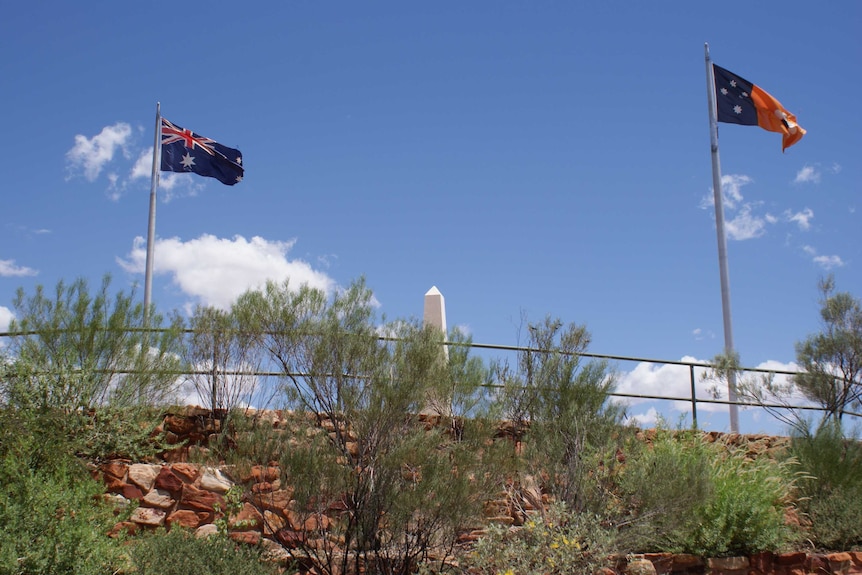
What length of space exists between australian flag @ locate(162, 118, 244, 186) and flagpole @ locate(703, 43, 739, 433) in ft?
34.2

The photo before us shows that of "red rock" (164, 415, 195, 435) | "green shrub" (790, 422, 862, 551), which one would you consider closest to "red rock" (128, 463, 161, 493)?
"red rock" (164, 415, 195, 435)

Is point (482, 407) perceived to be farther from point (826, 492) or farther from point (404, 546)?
point (826, 492)

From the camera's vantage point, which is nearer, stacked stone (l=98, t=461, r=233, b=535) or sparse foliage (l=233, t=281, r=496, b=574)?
sparse foliage (l=233, t=281, r=496, b=574)

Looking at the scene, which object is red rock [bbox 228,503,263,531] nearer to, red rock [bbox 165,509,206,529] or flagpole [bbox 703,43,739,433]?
red rock [bbox 165,509,206,529]

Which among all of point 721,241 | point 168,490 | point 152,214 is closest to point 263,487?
point 168,490

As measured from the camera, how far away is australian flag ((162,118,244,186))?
17.4 m

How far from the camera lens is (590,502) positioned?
932 cm

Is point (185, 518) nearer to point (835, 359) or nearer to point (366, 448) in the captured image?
point (366, 448)

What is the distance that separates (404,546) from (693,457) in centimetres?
Result: 382

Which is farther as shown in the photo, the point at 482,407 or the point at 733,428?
the point at 733,428

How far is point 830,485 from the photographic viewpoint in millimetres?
11820

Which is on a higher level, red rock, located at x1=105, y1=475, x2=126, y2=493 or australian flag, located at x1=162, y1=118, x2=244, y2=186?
australian flag, located at x1=162, y1=118, x2=244, y2=186

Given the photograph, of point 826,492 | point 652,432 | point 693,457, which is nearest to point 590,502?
point 693,457

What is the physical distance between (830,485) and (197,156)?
13.6m
